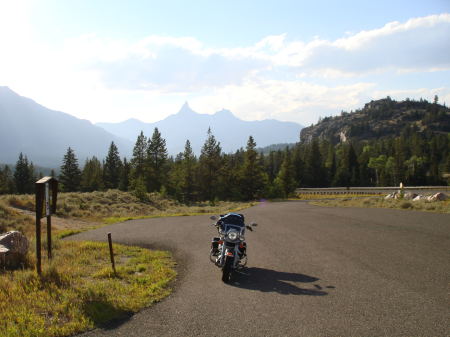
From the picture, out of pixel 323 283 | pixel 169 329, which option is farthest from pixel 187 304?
pixel 323 283

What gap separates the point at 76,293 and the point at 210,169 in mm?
64709

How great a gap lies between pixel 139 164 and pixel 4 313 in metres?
68.4

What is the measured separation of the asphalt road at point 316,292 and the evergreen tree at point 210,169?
57.9 m

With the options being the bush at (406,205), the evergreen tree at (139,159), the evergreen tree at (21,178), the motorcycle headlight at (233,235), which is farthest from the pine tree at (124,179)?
the motorcycle headlight at (233,235)

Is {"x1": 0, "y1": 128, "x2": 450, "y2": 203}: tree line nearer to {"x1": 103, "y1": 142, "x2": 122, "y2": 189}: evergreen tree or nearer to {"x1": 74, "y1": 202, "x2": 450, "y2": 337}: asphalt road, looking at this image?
{"x1": 103, "y1": 142, "x2": 122, "y2": 189}: evergreen tree

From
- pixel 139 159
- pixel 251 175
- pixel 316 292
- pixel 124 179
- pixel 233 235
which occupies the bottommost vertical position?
pixel 316 292

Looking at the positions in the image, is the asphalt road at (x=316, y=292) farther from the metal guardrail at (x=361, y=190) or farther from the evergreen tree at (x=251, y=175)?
the evergreen tree at (x=251, y=175)

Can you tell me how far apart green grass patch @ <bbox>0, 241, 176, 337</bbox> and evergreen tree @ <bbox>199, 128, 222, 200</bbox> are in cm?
6067

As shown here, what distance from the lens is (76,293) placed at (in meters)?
7.15

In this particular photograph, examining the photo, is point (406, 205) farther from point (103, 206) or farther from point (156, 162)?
point (156, 162)

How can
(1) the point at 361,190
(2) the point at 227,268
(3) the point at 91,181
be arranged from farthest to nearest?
(3) the point at 91,181
(1) the point at 361,190
(2) the point at 227,268

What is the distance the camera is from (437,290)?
7.09 meters

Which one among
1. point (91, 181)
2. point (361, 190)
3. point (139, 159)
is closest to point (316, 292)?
point (361, 190)

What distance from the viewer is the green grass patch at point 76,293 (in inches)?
227
